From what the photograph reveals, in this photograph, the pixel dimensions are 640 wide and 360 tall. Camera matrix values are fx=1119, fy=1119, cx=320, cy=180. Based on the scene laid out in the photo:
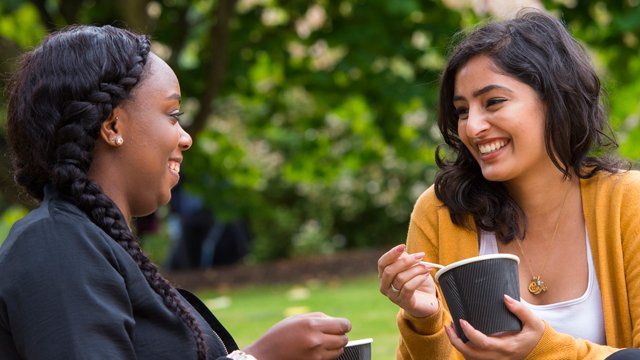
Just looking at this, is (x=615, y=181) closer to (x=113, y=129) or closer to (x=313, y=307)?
(x=113, y=129)

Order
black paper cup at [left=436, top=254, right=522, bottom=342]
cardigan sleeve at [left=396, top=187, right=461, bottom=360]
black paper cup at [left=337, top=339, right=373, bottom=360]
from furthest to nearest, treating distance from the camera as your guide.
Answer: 1. cardigan sleeve at [left=396, top=187, right=461, bottom=360]
2. black paper cup at [left=436, top=254, right=522, bottom=342]
3. black paper cup at [left=337, top=339, right=373, bottom=360]

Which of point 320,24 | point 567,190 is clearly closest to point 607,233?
point 567,190

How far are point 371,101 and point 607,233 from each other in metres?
6.00

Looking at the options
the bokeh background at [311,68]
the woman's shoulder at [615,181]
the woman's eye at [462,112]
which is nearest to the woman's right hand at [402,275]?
the woman's eye at [462,112]

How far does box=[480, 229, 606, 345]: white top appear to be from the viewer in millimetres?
3324

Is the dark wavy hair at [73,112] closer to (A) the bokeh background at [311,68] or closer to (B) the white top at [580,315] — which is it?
(B) the white top at [580,315]

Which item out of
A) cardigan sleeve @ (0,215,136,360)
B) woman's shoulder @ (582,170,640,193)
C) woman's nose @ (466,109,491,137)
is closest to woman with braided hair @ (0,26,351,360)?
cardigan sleeve @ (0,215,136,360)

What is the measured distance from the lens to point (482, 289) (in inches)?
109

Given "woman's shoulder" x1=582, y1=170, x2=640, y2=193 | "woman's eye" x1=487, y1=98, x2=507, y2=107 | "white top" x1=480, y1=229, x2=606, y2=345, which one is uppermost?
"woman's eye" x1=487, y1=98, x2=507, y2=107

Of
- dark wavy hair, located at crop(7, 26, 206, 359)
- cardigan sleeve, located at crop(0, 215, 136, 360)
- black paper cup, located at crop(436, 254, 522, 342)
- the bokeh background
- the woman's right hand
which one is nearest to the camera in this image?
cardigan sleeve, located at crop(0, 215, 136, 360)

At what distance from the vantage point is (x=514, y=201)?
3.51m

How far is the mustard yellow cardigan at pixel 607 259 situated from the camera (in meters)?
3.27

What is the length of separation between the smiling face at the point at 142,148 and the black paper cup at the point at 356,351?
55 cm

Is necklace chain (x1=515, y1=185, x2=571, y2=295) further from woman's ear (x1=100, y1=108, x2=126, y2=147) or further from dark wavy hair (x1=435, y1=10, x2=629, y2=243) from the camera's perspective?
woman's ear (x1=100, y1=108, x2=126, y2=147)
